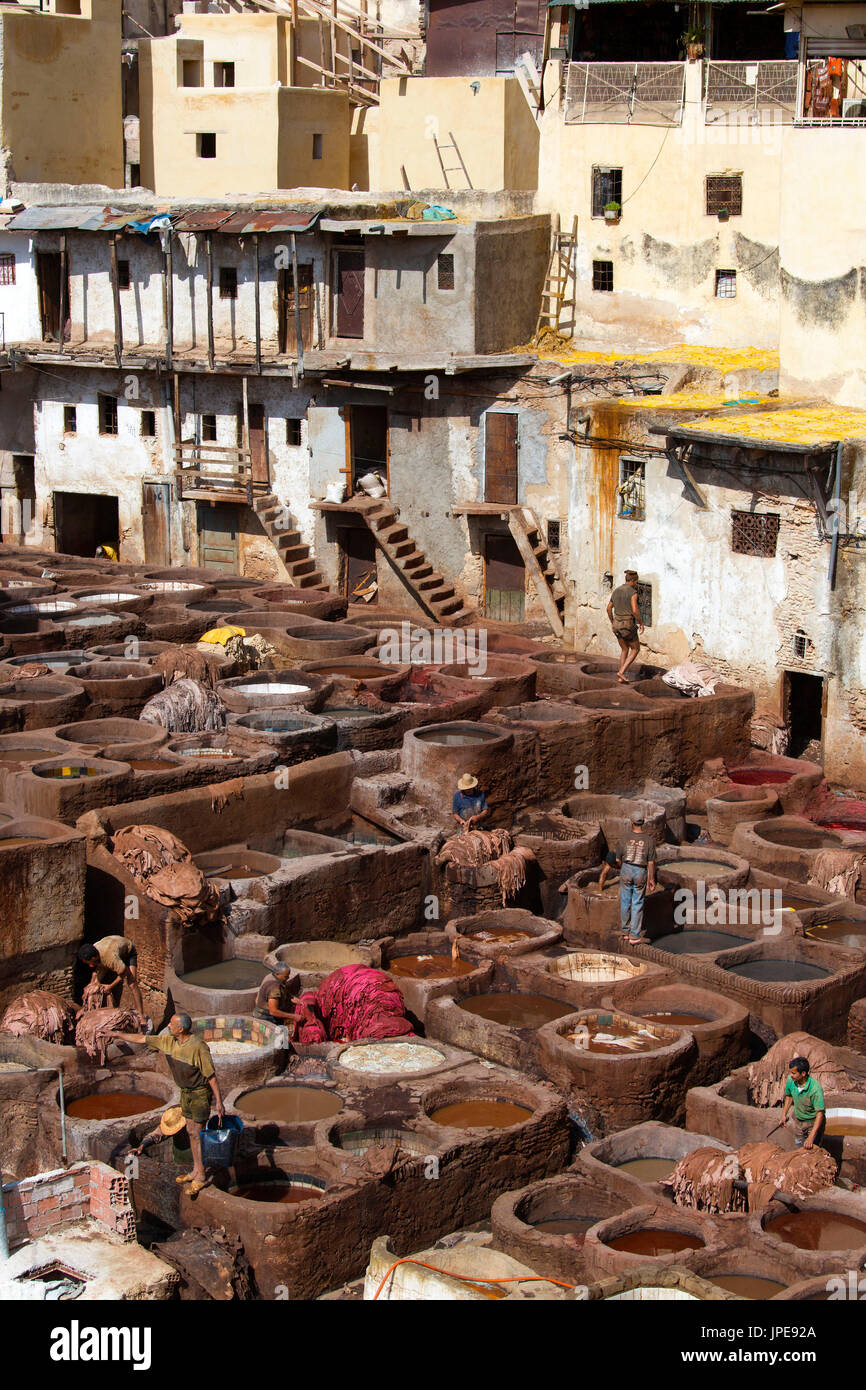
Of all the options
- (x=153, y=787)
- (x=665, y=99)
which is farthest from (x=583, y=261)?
(x=153, y=787)

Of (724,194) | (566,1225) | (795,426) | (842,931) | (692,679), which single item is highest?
(724,194)

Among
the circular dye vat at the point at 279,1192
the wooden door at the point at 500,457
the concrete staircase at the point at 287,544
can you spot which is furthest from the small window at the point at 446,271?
the circular dye vat at the point at 279,1192

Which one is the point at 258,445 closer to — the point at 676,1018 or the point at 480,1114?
the point at 676,1018

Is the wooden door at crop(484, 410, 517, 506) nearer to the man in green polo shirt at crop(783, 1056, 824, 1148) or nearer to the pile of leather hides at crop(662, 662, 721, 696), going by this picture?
the pile of leather hides at crop(662, 662, 721, 696)

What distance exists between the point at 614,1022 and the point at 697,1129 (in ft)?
5.12

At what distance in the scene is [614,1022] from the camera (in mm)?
17250

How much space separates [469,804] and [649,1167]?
6.80m

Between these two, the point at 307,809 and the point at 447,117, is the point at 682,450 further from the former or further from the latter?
the point at 447,117

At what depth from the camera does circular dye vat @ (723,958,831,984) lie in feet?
61.1

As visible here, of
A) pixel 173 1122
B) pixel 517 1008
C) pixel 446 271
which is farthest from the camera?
pixel 446 271

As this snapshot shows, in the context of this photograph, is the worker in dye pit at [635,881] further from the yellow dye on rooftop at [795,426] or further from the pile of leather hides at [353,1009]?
the yellow dye on rooftop at [795,426]

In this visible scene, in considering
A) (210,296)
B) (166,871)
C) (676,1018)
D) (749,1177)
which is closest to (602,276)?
(210,296)

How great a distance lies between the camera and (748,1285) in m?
13.3

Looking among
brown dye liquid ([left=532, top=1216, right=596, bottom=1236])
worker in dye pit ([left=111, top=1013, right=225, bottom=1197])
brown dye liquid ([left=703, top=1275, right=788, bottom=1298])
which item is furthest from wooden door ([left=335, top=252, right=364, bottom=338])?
brown dye liquid ([left=703, top=1275, right=788, bottom=1298])
